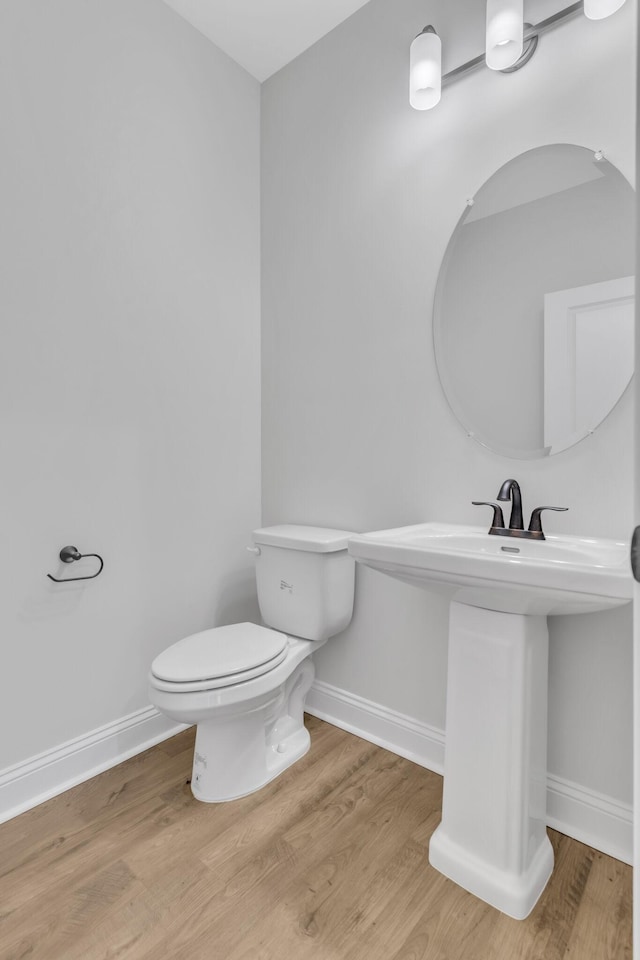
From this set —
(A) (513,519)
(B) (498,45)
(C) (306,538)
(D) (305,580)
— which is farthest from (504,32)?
(D) (305,580)

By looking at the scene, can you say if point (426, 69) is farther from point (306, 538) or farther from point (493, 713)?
point (493, 713)

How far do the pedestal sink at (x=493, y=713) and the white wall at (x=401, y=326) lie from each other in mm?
196

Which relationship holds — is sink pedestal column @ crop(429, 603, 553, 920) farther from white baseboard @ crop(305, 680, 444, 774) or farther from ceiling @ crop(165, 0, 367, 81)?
ceiling @ crop(165, 0, 367, 81)

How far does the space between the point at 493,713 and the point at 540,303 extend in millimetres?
1116

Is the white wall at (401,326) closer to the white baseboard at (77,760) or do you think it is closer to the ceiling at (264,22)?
the ceiling at (264,22)

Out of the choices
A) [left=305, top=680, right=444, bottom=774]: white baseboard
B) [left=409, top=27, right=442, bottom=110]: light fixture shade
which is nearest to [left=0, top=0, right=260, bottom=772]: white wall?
[left=305, top=680, right=444, bottom=774]: white baseboard

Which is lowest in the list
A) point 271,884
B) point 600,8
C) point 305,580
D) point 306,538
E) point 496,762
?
point 271,884

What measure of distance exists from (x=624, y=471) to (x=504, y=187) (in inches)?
35.6

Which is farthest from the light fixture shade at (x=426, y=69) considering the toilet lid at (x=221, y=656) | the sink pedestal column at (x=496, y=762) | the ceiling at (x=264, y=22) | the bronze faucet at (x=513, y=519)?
the toilet lid at (x=221, y=656)

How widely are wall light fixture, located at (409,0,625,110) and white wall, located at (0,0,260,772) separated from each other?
0.87 m

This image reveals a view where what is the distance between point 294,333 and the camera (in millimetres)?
2119

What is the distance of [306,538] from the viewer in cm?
180

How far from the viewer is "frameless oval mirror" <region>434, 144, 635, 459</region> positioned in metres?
1.34

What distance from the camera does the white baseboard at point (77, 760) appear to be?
1.50 m
